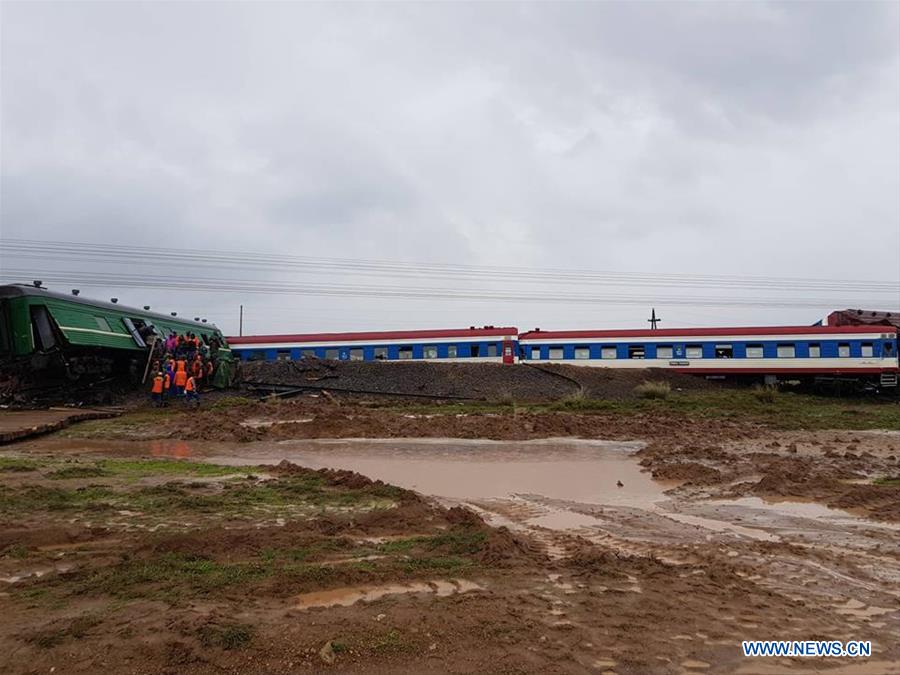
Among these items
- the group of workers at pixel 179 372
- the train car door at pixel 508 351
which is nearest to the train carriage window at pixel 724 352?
the train car door at pixel 508 351

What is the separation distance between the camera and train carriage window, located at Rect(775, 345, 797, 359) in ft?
116

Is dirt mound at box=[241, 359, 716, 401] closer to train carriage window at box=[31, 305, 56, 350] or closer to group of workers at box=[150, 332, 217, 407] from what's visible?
group of workers at box=[150, 332, 217, 407]

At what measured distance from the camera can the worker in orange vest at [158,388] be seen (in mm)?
23906

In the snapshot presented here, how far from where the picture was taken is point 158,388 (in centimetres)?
2391

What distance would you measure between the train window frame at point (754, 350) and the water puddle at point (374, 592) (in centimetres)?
3453

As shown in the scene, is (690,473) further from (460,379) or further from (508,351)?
(508,351)

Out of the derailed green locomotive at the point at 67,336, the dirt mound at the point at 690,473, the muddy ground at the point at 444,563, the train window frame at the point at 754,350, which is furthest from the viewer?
the train window frame at the point at 754,350

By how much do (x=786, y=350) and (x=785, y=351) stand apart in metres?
0.07

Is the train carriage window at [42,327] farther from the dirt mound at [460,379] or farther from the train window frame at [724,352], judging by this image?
the train window frame at [724,352]

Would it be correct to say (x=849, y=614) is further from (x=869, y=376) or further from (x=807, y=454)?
(x=869, y=376)

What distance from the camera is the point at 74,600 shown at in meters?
4.86

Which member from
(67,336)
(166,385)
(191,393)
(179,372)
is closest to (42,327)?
(67,336)

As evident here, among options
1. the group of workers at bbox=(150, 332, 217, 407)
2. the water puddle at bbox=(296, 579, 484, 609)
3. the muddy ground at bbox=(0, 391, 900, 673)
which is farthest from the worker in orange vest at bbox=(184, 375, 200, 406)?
the water puddle at bbox=(296, 579, 484, 609)

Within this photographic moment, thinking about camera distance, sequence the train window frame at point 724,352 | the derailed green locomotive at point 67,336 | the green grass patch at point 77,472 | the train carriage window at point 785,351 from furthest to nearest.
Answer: the train window frame at point 724,352
the train carriage window at point 785,351
the derailed green locomotive at point 67,336
the green grass patch at point 77,472
